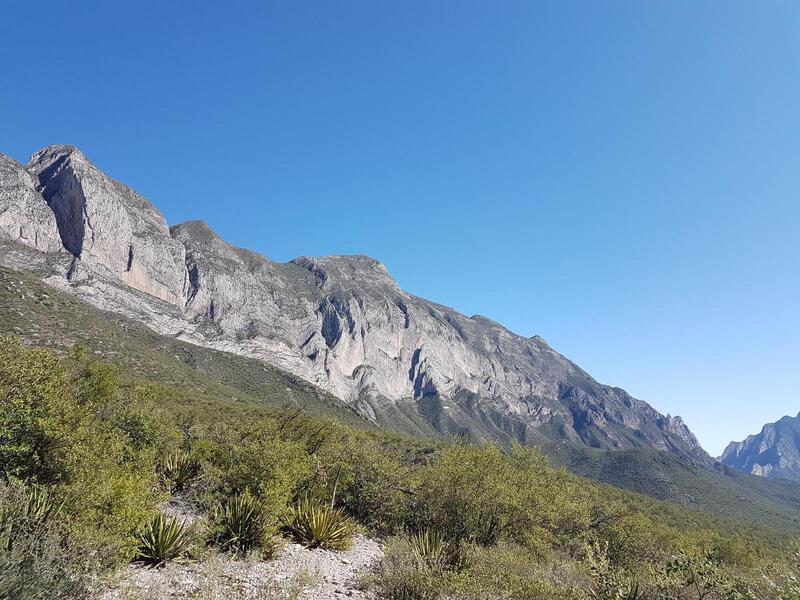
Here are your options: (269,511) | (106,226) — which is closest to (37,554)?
(269,511)

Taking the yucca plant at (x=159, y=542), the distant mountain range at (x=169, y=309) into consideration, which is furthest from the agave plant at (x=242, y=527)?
the distant mountain range at (x=169, y=309)

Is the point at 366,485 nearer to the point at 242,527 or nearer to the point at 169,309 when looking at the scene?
the point at 242,527

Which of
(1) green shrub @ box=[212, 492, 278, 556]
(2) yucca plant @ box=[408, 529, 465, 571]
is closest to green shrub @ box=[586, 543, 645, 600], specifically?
(2) yucca plant @ box=[408, 529, 465, 571]

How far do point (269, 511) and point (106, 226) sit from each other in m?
157

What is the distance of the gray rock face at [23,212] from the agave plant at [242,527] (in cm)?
14021

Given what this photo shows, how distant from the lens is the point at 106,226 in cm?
13538

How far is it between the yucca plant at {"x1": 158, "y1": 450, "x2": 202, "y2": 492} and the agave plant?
5802 mm

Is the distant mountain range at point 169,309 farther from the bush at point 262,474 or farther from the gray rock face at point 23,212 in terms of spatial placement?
the bush at point 262,474

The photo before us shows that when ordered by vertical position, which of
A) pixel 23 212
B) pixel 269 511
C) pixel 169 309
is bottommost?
pixel 269 511

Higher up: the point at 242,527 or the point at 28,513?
the point at 28,513

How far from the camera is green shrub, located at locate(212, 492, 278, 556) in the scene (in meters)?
11.3

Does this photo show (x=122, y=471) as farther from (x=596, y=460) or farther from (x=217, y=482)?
(x=596, y=460)

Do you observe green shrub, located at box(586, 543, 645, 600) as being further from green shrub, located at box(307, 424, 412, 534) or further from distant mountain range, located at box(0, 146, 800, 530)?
distant mountain range, located at box(0, 146, 800, 530)

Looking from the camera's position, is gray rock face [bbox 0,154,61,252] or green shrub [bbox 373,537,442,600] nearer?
green shrub [bbox 373,537,442,600]
